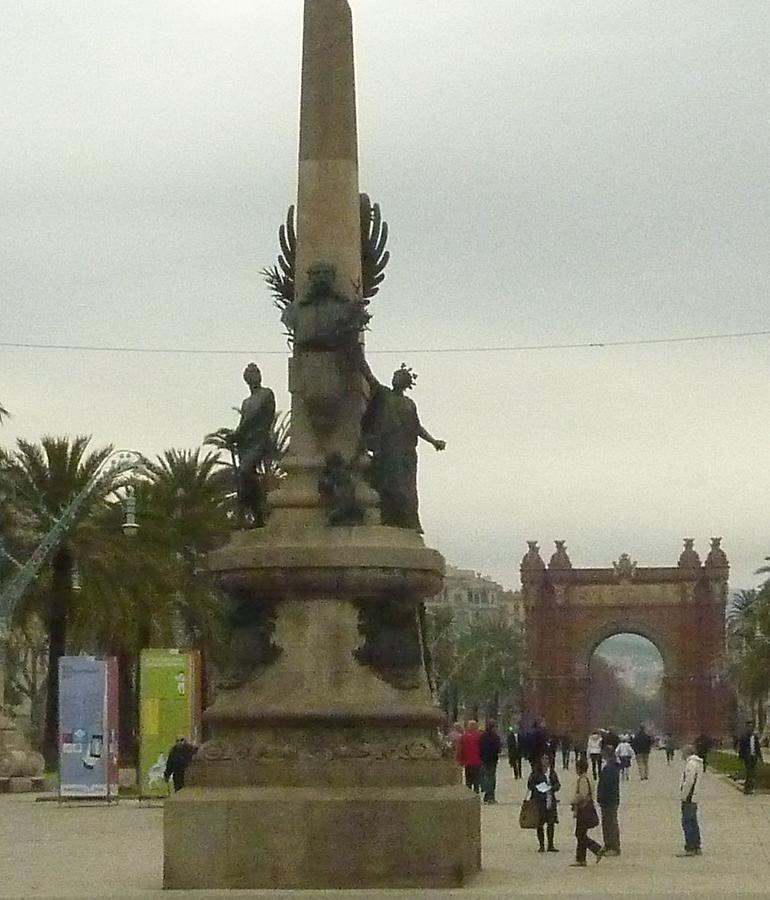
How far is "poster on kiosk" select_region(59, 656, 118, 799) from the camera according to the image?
39.3 meters

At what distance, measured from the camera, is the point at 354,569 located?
20047 millimetres

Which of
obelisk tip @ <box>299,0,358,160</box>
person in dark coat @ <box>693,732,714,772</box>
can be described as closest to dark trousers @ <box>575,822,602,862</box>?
person in dark coat @ <box>693,732,714,772</box>

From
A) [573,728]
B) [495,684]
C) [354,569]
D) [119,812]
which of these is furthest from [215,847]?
[495,684]

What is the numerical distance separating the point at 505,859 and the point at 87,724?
16.6 metres

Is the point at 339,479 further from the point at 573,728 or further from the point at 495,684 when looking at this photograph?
the point at 495,684

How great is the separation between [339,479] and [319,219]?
2.61 meters

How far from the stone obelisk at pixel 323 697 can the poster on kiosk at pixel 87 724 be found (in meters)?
18.8

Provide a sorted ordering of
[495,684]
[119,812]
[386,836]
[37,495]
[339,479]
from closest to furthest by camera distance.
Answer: [386,836] → [339,479] → [119,812] → [37,495] → [495,684]

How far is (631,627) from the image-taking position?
126938 millimetres

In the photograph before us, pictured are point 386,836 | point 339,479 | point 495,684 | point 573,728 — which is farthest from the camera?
point 495,684

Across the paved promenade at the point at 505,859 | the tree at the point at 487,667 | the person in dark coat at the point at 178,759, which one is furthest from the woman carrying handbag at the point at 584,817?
the tree at the point at 487,667

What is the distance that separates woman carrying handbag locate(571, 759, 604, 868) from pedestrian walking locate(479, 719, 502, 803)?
14908 millimetres

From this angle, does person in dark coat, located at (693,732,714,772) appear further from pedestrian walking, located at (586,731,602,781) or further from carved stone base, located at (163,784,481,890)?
carved stone base, located at (163,784,481,890)

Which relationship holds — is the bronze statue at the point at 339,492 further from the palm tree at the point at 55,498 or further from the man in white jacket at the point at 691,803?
the palm tree at the point at 55,498
